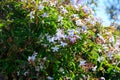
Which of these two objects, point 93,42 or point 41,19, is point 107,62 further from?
point 41,19

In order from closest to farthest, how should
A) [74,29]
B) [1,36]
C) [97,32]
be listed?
1. [1,36]
2. [74,29]
3. [97,32]

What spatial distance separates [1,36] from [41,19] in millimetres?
407

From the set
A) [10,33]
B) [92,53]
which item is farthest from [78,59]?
[10,33]

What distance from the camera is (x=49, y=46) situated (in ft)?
10.7

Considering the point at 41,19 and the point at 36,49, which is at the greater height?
the point at 41,19

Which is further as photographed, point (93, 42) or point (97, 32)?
point (97, 32)

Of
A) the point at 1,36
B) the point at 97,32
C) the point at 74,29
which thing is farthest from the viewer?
the point at 97,32

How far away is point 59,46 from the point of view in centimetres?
329

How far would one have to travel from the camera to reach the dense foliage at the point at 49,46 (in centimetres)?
322

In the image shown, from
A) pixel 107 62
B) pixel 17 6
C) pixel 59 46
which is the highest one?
pixel 17 6

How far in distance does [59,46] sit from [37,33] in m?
0.23

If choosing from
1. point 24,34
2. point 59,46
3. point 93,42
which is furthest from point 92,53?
point 24,34

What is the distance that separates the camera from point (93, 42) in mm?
3635

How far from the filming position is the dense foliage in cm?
322
